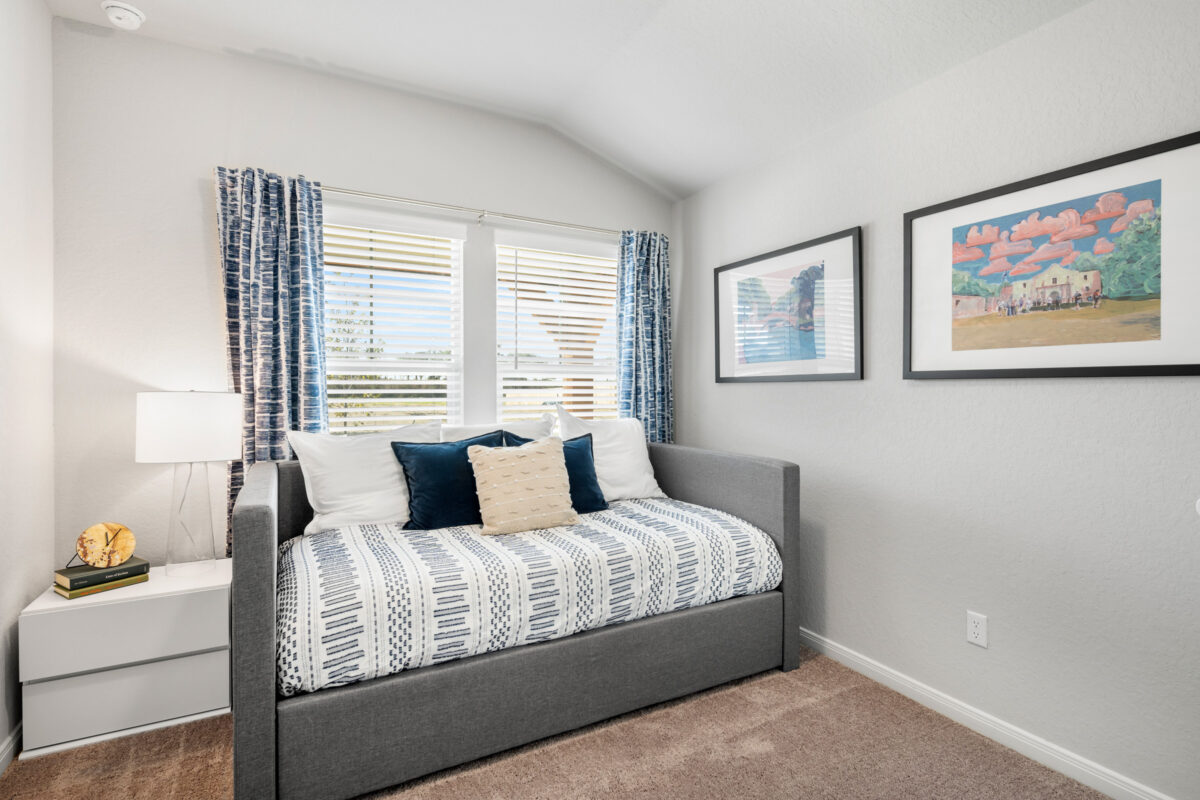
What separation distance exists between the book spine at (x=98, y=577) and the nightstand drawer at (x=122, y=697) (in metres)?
0.28

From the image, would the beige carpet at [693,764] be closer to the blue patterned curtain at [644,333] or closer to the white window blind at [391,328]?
the white window blind at [391,328]

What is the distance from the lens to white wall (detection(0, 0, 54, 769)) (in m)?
1.87

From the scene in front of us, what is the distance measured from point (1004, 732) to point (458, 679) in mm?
1738

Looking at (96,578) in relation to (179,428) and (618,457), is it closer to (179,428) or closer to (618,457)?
(179,428)

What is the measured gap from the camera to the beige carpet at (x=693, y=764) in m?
1.71

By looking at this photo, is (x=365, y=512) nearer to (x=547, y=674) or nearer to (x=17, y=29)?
(x=547, y=674)

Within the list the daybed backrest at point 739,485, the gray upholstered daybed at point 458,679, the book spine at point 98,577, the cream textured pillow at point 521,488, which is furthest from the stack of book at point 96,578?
the daybed backrest at point 739,485

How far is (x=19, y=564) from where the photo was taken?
1.97 metres

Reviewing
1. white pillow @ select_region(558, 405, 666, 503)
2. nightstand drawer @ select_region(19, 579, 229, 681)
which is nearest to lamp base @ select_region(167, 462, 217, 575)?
nightstand drawer @ select_region(19, 579, 229, 681)

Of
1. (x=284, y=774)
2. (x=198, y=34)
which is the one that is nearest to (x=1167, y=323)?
(x=284, y=774)

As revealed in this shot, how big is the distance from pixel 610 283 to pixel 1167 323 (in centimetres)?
246

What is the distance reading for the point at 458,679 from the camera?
5.82 feet

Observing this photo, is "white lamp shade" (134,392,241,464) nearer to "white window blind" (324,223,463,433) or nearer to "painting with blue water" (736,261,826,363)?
"white window blind" (324,223,463,433)

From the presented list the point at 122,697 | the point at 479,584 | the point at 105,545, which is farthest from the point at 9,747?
the point at 479,584
